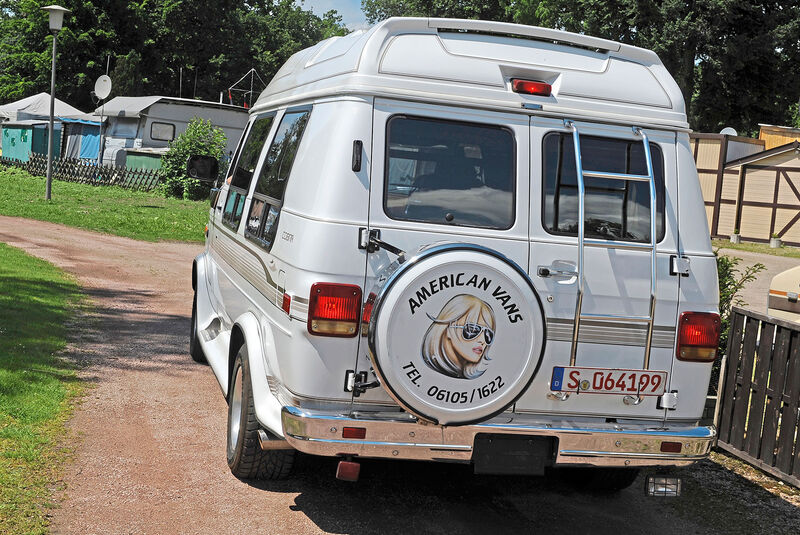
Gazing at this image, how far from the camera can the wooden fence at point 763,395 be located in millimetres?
6254

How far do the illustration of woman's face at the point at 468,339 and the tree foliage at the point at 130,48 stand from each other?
50.6 metres

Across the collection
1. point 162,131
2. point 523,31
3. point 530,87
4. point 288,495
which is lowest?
point 288,495

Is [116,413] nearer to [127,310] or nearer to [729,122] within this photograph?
[127,310]

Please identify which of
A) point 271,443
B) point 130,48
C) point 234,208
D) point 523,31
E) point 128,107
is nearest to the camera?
point 271,443

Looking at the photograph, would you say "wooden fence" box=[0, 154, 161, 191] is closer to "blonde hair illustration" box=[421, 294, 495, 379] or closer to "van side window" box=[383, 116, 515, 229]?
"van side window" box=[383, 116, 515, 229]

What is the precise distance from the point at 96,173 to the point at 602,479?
2984 centimetres

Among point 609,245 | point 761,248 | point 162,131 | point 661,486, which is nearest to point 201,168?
point 609,245

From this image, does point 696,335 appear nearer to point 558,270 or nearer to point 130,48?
point 558,270

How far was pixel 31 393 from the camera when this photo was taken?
6.95 m

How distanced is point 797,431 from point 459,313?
314 centimetres

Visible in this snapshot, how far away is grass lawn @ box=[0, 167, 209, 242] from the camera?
19.7 meters

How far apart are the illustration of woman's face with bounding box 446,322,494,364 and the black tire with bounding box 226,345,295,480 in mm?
1381

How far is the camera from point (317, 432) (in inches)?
174

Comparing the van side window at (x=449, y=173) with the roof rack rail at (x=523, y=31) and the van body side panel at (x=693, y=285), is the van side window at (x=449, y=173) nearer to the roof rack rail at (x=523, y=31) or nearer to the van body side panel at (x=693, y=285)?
the roof rack rail at (x=523, y=31)
